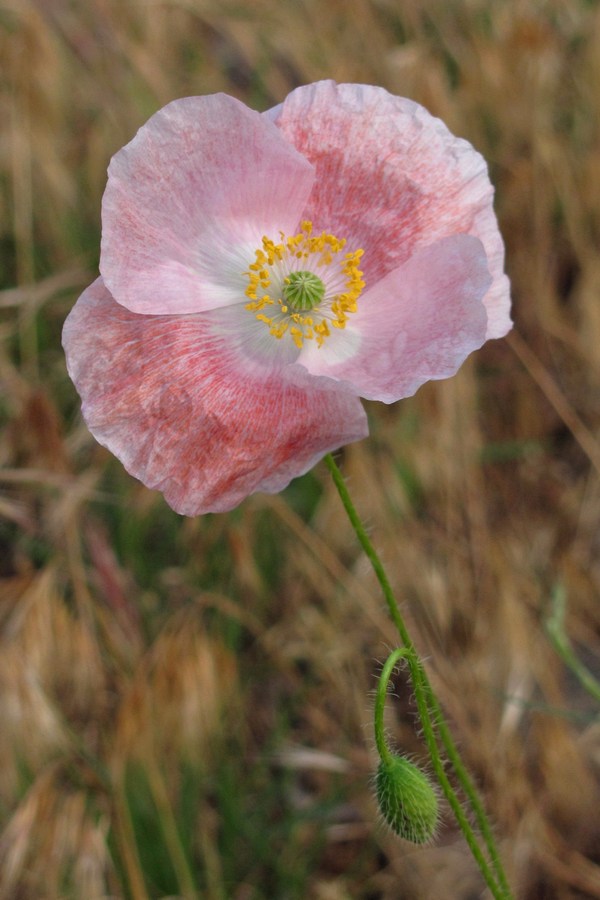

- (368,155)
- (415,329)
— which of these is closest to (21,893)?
(415,329)

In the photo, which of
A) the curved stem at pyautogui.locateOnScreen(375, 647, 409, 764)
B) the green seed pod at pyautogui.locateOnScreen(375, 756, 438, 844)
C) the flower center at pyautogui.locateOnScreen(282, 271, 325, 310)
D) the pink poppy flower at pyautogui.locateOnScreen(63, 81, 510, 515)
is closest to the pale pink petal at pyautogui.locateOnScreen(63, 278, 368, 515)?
the pink poppy flower at pyautogui.locateOnScreen(63, 81, 510, 515)

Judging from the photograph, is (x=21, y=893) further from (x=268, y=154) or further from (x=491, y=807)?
(x=268, y=154)

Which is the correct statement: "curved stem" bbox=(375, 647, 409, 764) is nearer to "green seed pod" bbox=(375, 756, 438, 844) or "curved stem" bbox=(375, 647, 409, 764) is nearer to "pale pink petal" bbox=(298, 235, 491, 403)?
"green seed pod" bbox=(375, 756, 438, 844)

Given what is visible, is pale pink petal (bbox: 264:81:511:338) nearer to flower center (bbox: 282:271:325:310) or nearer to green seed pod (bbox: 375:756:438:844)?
flower center (bbox: 282:271:325:310)

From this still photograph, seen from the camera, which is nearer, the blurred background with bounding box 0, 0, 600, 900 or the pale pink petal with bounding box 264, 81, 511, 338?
the pale pink petal with bounding box 264, 81, 511, 338

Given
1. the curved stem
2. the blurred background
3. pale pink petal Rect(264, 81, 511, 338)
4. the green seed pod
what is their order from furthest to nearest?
the blurred background
pale pink petal Rect(264, 81, 511, 338)
the green seed pod
the curved stem

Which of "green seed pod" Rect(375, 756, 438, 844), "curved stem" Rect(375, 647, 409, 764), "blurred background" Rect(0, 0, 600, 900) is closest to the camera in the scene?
"curved stem" Rect(375, 647, 409, 764)

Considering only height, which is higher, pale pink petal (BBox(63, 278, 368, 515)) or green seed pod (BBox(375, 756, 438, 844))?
pale pink petal (BBox(63, 278, 368, 515))

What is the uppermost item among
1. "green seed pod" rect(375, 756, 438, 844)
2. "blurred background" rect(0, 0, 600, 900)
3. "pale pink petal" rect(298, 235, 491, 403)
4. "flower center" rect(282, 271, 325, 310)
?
"flower center" rect(282, 271, 325, 310)
